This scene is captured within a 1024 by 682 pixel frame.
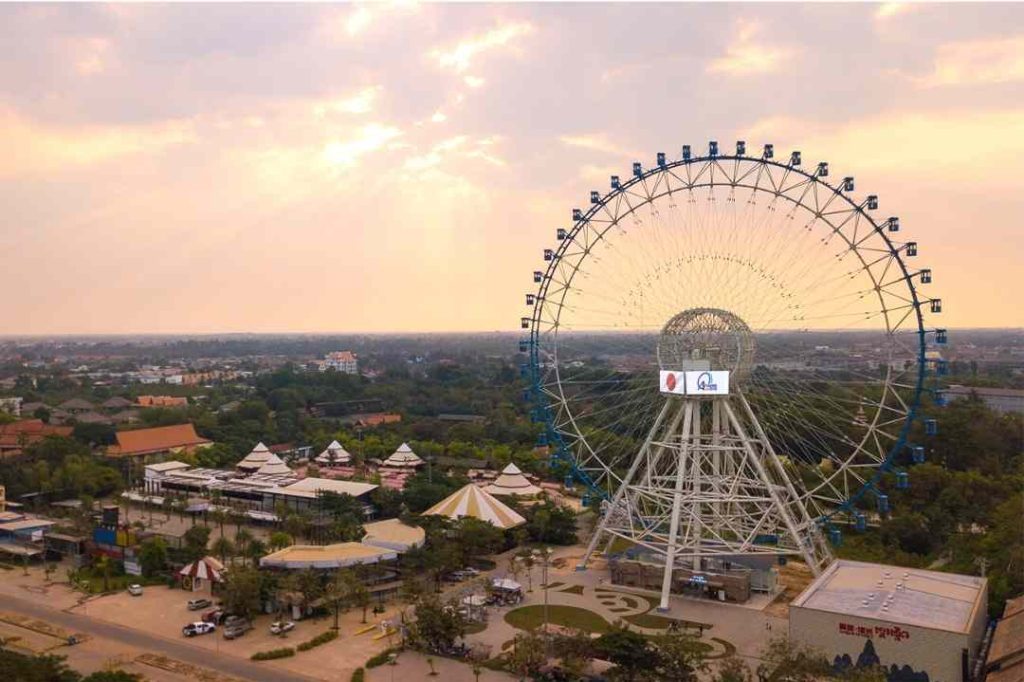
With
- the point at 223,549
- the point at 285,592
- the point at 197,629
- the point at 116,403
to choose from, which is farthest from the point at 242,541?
the point at 116,403

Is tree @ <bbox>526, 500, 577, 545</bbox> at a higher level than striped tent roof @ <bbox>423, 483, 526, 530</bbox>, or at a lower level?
lower

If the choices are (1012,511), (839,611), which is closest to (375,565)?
(839,611)

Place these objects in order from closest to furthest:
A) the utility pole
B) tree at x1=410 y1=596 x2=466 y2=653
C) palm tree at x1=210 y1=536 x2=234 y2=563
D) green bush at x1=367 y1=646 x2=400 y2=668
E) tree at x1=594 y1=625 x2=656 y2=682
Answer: tree at x1=594 y1=625 x2=656 y2=682 → the utility pole → green bush at x1=367 y1=646 x2=400 y2=668 → tree at x1=410 y1=596 x2=466 y2=653 → palm tree at x1=210 y1=536 x2=234 y2=563

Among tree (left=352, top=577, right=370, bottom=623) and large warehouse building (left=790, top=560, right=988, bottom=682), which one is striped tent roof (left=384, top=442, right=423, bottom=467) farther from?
large warehouse building (left=790, top=560, right=988, bottom=682)

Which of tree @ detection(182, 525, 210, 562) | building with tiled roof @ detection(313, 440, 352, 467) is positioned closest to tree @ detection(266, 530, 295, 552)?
tree @ detection(182, 525, 210, 562)

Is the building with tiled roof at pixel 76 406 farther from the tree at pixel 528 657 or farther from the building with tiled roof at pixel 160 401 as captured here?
the tree at pixel 528 657

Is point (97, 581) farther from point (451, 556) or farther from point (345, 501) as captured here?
point (451, 556)

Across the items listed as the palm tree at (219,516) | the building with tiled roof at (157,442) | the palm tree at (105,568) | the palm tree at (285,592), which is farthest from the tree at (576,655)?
the building with tiled roof at (157,442)
